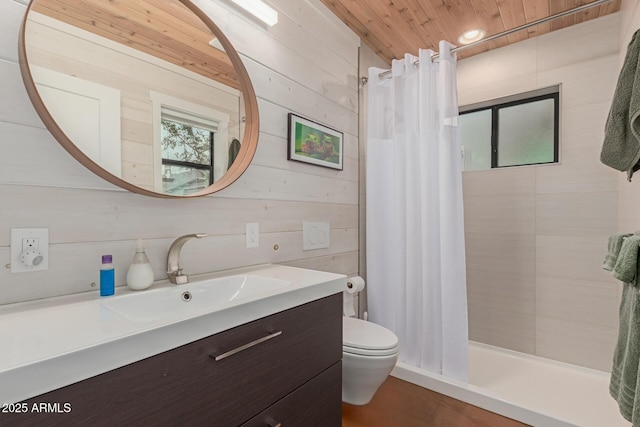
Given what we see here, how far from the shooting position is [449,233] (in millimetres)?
1759

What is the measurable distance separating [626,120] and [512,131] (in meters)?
1.39

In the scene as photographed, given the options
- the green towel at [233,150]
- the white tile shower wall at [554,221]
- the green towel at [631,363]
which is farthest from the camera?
the white tile shower wall at [554,221]

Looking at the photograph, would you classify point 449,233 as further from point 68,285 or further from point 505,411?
point 68,285

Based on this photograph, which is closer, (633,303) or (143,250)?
(633,303)

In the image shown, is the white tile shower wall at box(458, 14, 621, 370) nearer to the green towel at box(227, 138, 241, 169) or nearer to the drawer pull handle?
the green towel at box(227, 138, 241, 169)

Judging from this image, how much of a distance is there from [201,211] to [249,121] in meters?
0.50

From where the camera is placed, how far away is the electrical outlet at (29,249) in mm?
813

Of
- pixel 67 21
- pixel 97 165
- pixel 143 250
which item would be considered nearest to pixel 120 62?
pixel 67 21

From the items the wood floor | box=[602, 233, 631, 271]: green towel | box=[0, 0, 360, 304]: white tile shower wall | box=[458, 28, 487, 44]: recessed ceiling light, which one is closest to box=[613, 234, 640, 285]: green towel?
box=[602, 233, 631, 271]: green towel

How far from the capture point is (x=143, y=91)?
1.08 metres

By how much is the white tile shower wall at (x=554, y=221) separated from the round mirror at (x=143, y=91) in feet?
6.49

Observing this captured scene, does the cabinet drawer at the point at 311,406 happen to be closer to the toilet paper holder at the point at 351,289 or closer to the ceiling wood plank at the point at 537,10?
the toilet paper holder at the point at 351,289

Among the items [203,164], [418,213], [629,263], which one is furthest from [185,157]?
[629,263]

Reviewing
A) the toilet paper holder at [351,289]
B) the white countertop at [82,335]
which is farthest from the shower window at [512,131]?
the white countertop at [82,335]
